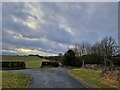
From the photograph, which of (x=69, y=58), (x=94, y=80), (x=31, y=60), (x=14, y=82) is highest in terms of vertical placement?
(x=69, y=58)

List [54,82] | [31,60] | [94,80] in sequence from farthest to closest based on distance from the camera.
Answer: [31,60], [94,80], [54,82]

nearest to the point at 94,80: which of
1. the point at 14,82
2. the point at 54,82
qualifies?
the point at 54,82

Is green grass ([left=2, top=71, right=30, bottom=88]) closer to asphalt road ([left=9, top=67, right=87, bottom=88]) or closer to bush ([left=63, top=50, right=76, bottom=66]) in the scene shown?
asphalt road ([left=9, top=67, right=87, bottom=88])

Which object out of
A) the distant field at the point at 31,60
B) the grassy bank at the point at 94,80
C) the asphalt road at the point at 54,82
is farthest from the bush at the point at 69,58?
the asphalt road at the point at 54,82

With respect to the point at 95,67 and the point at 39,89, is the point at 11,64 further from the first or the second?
the point at 39,89

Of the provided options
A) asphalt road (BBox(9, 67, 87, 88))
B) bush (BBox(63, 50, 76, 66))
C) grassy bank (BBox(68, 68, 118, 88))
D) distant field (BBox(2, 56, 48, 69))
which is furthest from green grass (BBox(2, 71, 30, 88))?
bush (BBox(63, 50, 76, 66))

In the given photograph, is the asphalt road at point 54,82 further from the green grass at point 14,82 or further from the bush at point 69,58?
the bush at point 69,58

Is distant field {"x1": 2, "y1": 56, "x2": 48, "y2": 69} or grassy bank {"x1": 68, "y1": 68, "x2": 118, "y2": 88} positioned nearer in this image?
grassy bank {"x1": 68, "y1": 68, "x2": 118, "y2": 88}

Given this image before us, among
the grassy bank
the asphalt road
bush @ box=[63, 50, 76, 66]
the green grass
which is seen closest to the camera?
the green grass

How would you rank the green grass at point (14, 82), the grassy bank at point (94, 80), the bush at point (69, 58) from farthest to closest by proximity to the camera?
the bush at point (69, 58) < the grassy bank at point (94, 80) < the green grass at point (14, 82)

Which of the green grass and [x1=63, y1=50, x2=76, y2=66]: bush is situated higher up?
[x1=63, y1=50, x2=76, y2=66]: bush

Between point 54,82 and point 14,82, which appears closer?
point 14,82

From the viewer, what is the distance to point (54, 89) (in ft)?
58.6

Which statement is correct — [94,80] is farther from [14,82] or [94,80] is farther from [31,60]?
[31,60]
